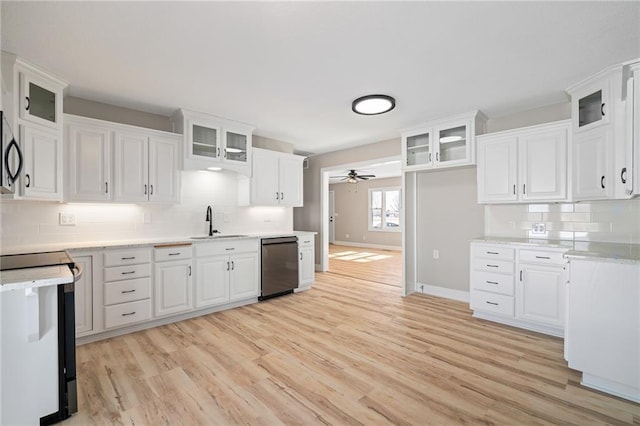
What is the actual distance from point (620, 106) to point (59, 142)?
4949mm

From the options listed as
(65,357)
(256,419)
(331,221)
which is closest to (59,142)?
(65,357)

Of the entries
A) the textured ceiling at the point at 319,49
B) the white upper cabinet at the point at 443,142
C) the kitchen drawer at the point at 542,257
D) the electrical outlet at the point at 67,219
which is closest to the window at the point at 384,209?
the white upper cabinet at the point at 443,142

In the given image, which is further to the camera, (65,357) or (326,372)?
(326,372)

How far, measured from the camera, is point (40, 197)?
102 inches


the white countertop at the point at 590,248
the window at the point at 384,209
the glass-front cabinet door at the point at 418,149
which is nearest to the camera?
the white countertop at the point at 590,248

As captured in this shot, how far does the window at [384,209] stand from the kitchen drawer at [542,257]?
6.56m

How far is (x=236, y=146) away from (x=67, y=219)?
207 centimetres

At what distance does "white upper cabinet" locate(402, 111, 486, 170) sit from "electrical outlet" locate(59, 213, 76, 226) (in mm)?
4164

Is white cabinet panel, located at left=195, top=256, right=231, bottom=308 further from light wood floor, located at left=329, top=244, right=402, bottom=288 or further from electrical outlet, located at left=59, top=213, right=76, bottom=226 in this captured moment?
light wood floor, located at left=329, top=244, right=402, bottom=288

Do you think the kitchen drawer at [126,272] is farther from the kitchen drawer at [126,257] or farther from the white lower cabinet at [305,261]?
the white lower cabinet at [305,261]

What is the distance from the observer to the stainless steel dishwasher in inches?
168

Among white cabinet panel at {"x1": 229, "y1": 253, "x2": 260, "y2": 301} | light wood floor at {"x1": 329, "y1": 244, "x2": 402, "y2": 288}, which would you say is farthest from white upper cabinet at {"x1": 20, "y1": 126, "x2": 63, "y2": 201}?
light wood floor at {"x1": 329, "y1": 244, "x2": 402, "y2": 288}

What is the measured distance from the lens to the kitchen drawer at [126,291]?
2965 millimetres

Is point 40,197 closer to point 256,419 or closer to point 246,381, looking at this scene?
point 246,381
